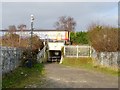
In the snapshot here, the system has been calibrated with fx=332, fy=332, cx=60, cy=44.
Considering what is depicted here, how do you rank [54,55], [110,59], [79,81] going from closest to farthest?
[79,81] < [110,59] < [54,55]

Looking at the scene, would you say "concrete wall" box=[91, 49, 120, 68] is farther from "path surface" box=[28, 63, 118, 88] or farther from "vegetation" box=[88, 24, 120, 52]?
"path surface" box=[28, 63, 118, 88]

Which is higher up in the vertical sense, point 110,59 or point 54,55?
point 110,59

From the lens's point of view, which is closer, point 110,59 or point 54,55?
point 110,59

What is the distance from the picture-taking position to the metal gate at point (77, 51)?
43159 mm

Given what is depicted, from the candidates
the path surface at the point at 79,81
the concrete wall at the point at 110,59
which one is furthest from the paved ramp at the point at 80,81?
the concrete wall at the point at 110,59

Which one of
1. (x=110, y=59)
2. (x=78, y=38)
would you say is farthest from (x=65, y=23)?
(x=110, y=59)

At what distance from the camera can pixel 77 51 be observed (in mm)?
43344

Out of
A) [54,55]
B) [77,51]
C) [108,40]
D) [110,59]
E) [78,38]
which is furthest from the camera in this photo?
[78,38]

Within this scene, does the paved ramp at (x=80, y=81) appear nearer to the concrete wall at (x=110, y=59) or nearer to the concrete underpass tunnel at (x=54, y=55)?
the concrete wall at (x=110, y=59)

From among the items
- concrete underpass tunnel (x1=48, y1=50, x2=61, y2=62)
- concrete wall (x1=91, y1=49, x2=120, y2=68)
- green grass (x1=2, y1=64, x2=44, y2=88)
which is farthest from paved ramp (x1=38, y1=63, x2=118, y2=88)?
concrete underpass tunnel (x1=48, y1=50, x2=61, y2=62)

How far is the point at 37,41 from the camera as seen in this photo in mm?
45062

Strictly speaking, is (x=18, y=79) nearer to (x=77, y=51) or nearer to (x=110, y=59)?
(x=110, y=59)

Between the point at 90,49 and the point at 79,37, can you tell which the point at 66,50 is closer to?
the point at 90,49

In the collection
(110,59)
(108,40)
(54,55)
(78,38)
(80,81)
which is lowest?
(54,55)
